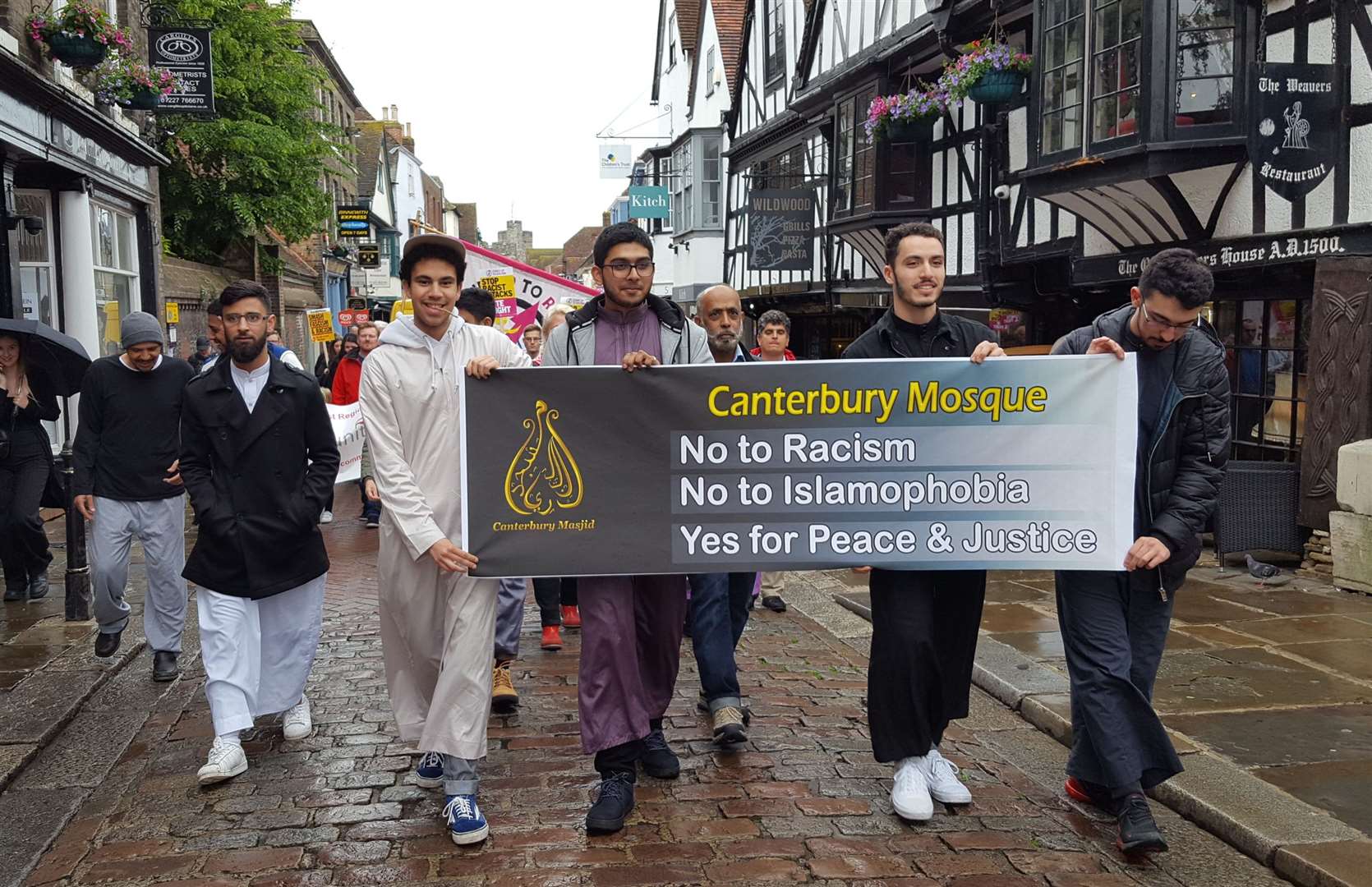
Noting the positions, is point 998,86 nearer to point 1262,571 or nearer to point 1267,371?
point 1267,371

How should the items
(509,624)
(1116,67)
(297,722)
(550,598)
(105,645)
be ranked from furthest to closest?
(1116,67) → (550,598) → (105,645) → (509,624) → (297,722)

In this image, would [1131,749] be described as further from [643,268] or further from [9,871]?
[9,871]

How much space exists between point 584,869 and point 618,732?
21.8 inches

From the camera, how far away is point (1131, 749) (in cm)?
425

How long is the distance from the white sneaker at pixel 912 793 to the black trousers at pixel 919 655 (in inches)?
2.8

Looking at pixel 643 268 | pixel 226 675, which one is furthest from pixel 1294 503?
pixel 226 675

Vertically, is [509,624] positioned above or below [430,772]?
above

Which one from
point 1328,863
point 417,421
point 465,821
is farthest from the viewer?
point 417,421

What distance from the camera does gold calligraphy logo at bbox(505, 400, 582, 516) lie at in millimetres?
4566

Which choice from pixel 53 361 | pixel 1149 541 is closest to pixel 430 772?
pixel 1149 541

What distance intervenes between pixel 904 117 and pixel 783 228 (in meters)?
6.45

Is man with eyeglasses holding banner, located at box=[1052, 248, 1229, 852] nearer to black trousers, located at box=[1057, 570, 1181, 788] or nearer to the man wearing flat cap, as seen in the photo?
black trousers, located at box=[1057, 570, 1181, 788]

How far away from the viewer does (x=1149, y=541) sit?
4293 millimetres

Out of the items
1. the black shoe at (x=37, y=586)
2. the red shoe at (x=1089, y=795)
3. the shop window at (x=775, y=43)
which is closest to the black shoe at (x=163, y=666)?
the black shoe at (x=37, y=586)
